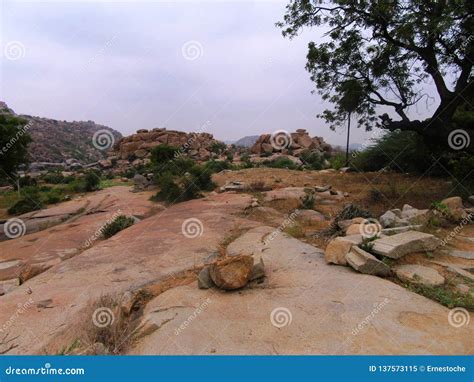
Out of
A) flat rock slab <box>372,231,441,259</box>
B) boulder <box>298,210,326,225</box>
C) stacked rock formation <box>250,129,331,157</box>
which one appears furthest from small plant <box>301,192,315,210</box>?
stacked rock formation <box>250,129,331,157</box>

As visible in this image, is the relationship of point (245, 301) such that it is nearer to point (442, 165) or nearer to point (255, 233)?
point (255, 233)

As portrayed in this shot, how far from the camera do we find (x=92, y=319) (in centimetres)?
259

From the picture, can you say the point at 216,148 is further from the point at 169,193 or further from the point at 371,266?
the point at 371,266

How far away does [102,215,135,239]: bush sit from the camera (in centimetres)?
637

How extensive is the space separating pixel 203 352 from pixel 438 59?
8780 millimetres

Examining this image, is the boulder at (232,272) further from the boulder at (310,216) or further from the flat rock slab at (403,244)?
the boulder at (310,216)

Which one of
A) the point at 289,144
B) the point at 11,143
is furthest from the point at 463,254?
the point at 289,144

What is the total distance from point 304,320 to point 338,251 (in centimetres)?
136

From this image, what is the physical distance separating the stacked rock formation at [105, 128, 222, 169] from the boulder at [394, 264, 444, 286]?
33.4 meters

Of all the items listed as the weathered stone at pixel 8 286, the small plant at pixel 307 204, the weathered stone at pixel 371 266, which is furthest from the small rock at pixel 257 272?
the small plant at pixel 307 204

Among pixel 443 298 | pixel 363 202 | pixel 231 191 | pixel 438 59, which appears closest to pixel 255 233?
pixel 443 298

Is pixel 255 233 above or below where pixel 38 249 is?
above

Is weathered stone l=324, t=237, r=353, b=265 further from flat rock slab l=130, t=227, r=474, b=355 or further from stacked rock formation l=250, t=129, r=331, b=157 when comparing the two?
stacked rock formation l=250, t=129, r=331, b=157

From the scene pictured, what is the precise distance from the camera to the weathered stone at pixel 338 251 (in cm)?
349
